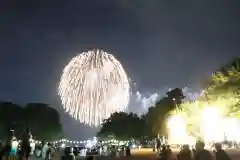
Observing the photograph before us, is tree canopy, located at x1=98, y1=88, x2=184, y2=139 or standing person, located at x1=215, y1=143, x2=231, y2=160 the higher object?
tree canopy, located at x1=98, y1=88, x2=184, y2=139

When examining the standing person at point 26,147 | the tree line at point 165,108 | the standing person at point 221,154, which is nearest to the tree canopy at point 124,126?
the tree line at point 165,108

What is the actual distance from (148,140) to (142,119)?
324 inches

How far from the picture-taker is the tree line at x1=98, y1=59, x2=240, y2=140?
2029 inches

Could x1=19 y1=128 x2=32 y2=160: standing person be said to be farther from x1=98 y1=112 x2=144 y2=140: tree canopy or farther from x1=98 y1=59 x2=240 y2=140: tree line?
x1=98 y1=112 x2=144 y2=140: tree canopy

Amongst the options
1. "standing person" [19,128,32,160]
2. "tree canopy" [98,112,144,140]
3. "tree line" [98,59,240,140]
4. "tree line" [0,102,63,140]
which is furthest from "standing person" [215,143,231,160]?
"tree canopy" [98,112,144,140]

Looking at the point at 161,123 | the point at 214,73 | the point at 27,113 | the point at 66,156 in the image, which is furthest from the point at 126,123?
the point at 66,156

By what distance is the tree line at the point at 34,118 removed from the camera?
110831 millimetres

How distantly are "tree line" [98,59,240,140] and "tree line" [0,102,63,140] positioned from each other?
1115 inches

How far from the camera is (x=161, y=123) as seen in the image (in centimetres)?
11638

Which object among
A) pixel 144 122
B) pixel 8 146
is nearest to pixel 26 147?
pixel 8 146

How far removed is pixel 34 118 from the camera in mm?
114188

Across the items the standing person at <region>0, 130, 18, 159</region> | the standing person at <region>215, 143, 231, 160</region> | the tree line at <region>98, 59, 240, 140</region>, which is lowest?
the standing person at <region>215, 143, 231, 160</region>

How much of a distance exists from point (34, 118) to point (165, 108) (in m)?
34.7

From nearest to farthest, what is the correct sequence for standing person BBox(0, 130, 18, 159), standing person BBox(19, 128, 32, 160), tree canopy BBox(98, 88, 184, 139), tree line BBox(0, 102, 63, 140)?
standing person BBox(0, 130, 18, 159) → standing person BBox(19, 128, 32, 160) → tree line BBox(0, 102, 63, 140) → tree canopy BBox(98, 88, 184, 139)
